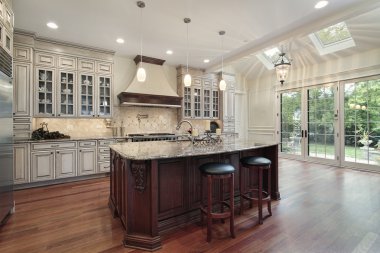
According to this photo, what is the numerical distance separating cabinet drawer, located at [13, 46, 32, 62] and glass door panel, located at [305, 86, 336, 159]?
7.41 m

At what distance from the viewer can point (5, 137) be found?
98.5 inches

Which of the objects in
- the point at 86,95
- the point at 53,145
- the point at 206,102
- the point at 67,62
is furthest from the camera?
the point at 206,102

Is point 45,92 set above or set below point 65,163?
above

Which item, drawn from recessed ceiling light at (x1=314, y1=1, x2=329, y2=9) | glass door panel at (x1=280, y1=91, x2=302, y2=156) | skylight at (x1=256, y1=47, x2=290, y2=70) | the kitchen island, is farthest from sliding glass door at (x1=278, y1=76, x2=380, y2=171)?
the kitchen island

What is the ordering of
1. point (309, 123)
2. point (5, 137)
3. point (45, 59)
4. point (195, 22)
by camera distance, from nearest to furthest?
point (5, 137), point (195, 22), point (45, 59), point (309, 123)

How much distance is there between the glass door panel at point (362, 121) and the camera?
4.90 metres

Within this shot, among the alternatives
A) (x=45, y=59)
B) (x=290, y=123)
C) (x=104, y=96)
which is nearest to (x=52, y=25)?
(x=45, y=59)

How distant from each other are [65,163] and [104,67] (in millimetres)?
2443

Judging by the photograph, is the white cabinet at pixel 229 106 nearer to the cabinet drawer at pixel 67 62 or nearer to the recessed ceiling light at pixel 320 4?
the recessed ceiling light at pixel 320 4

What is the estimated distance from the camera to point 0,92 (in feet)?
7.58

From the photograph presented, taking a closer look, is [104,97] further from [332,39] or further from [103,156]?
[332,39]

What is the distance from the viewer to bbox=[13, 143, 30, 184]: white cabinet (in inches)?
145

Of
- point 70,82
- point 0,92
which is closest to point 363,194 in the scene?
point 0,92

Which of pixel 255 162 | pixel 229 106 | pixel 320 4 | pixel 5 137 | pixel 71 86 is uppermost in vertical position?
pixel 320 4
